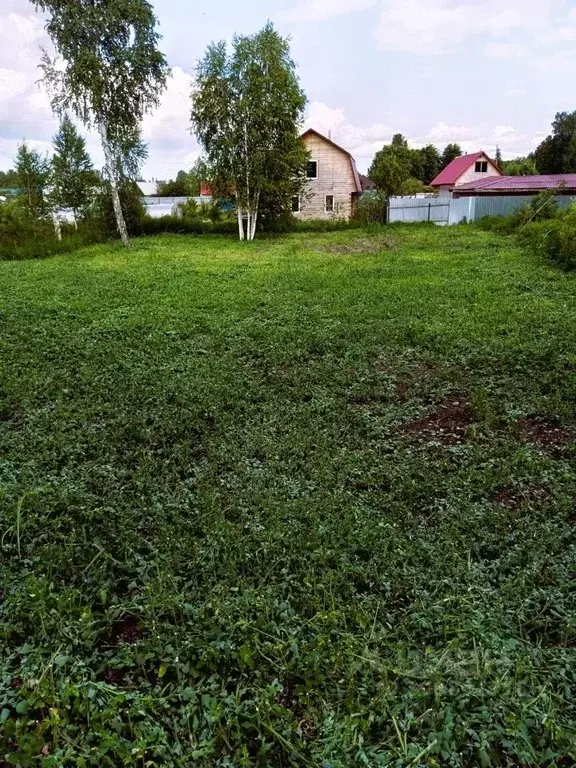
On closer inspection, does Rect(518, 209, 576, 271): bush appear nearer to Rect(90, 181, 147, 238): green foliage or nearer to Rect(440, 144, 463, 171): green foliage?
Rect(90, 181, 147, 238): green foliage

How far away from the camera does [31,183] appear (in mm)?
13156

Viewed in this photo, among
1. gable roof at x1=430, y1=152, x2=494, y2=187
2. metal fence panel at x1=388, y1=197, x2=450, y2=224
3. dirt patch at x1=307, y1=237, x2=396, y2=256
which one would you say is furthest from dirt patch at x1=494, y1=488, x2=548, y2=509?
gable roof at x1=430, y1=152, x2=494, y2=187

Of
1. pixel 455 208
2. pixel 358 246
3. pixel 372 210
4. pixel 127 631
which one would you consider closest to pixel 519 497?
pixel 127 631

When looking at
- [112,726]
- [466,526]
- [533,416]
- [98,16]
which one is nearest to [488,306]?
[533,416]

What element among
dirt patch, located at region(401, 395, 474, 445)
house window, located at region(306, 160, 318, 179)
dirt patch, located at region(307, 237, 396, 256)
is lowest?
dirt patch, located at region(401, 395, 474, 445)

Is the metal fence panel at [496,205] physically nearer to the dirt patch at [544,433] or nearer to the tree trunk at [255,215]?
the tree trunk at [255,215]

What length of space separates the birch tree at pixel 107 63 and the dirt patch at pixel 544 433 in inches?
478

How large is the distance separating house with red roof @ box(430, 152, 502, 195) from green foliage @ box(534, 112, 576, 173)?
392 cm

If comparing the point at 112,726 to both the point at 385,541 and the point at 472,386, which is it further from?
the point at 472,386

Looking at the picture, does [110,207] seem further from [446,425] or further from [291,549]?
[291,549]

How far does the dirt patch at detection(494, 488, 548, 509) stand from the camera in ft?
7.95

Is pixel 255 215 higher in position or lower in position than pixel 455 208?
higher

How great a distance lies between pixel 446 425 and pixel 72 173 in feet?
46.8

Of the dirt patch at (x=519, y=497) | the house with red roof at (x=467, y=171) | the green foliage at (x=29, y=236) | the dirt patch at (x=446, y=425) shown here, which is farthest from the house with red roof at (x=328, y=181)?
the dirt patch at (x=519, y=497)
